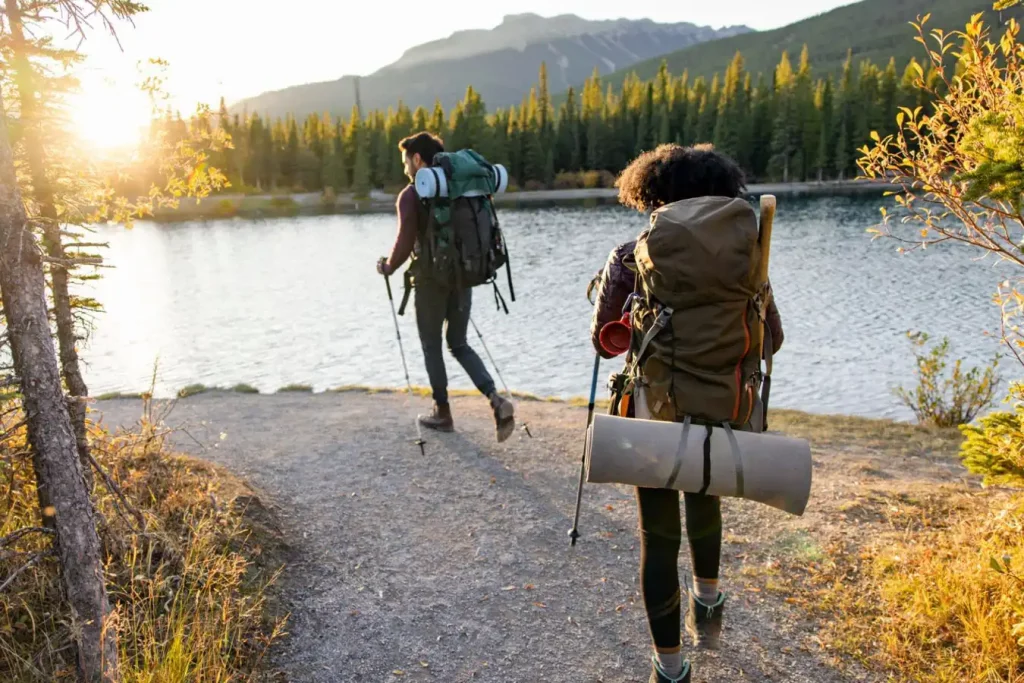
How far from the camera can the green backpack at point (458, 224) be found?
5.36m

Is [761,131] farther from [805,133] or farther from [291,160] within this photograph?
[291,160]

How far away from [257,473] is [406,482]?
4.00 ft

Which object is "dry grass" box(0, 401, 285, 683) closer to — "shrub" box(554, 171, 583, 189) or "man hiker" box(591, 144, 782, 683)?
"man hiker" box(591, 144, 782, 683)

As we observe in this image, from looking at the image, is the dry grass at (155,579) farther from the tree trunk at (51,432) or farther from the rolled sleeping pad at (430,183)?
the rolled sleeping pad at (430,183)

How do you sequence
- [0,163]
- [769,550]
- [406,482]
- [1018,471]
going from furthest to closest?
[406,482] → [769,550] → [1018,471] → [0,163]

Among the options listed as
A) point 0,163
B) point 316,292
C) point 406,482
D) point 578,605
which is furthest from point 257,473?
point 316,292

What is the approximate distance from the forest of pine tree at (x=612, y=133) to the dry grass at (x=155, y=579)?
7606cm

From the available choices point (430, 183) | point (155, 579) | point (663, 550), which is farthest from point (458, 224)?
point (663, 550)

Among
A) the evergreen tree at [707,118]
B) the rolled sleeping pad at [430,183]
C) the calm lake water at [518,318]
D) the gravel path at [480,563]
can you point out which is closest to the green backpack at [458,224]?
the rolled sleeping pad at [430,183]

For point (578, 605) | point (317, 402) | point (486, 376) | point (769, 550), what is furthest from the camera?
point (317, 402)

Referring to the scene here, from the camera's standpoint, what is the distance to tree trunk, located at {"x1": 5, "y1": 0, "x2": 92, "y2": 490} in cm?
290

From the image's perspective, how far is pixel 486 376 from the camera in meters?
6.01

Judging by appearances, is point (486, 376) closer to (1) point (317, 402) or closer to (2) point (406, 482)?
(2) point (406, 482)

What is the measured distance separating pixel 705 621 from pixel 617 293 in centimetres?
153
